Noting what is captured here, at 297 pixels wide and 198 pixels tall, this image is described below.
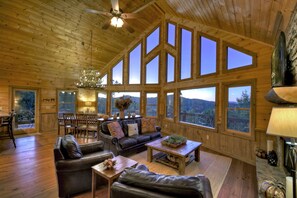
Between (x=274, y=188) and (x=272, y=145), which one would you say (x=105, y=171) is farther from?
(x=272, y=145)

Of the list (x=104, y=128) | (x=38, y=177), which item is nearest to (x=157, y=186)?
(x=38, y=177)

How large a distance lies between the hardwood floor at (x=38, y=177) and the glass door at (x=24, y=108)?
223cm

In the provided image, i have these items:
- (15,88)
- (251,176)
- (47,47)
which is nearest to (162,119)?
(251,176)

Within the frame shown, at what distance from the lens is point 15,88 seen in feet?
19.5

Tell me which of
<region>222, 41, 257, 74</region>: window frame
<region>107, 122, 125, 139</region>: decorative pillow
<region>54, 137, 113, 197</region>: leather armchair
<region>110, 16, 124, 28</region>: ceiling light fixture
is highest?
<region>110, 16, 124, 28</region>: ceiling light fixture

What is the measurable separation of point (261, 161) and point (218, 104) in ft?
6.82

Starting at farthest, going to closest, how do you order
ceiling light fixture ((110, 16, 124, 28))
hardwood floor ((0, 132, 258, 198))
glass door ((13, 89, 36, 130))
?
glass door ((13, 89, 36, 130))
ceiling light fixture ((110, 16, 124, 28))
hardwood floor ((0, 132, 258, 198))

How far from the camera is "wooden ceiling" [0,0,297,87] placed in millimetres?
2960

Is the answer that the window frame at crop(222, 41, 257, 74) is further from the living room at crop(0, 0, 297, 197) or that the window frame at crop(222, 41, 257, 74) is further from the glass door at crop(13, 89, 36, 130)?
the glass door at crop(13, 89, 36, 130)

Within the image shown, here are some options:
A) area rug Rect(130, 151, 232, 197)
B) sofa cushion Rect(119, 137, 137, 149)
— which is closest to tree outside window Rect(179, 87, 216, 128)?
Answer: area rug Rect(130, 151, 232, 197)

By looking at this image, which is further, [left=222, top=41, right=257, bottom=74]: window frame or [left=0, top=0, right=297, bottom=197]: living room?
[left=222, top=41, right=257, bottom=74]: window frame

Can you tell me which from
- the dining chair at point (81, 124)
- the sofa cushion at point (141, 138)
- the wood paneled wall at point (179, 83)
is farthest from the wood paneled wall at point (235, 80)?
the dining chair at point (81, 124)

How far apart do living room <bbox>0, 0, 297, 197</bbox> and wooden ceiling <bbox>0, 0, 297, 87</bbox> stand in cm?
3

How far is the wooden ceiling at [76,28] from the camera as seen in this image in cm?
296
